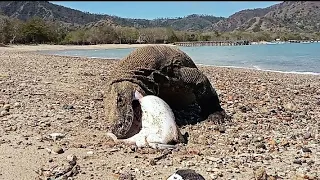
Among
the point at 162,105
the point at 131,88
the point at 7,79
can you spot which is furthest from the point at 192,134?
the point at 7,79

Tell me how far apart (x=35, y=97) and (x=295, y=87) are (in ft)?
24.9

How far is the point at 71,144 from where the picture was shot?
6180 mm

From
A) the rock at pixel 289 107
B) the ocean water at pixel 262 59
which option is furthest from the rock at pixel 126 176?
the ocean water at pixel 262 59

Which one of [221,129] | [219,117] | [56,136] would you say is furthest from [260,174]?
[56,136]

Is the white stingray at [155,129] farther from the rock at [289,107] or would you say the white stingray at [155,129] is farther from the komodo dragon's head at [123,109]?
the rock at [289,107]

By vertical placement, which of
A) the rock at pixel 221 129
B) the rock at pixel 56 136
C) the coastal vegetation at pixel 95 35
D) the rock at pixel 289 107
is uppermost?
the coastal vegetation at pixel 95 35

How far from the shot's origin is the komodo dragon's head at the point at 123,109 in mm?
6473

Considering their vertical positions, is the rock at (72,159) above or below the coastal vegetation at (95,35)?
below

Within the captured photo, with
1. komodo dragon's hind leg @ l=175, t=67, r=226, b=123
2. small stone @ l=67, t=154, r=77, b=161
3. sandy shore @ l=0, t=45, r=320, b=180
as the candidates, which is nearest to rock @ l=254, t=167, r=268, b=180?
sandy shore @ l=0, t=45, r=320, b=180

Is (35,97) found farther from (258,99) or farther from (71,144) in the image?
(258,99)

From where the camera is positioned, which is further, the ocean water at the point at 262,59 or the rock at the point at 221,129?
the ocean water at the point at 262,59

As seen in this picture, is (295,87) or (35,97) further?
(295,87)

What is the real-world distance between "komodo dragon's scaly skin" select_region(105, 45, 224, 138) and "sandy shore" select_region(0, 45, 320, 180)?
0.52 meters

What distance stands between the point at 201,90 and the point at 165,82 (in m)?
0.77
